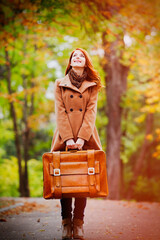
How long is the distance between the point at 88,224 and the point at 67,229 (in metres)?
1.23

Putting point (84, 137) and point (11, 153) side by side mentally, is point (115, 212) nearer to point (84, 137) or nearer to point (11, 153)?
point (84, 137)

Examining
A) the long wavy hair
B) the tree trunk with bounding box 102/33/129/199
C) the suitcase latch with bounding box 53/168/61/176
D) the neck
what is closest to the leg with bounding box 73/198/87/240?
the suitcase latch with bounding box 53/168/61/176

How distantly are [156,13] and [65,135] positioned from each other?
5.71 meters

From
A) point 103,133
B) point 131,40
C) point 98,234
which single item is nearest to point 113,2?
point 131,40

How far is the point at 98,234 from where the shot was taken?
3842 mm

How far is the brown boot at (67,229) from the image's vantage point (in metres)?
3.34

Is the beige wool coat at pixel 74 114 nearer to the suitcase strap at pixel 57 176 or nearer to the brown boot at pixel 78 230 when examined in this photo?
the suitcase strap at pixel 57 176

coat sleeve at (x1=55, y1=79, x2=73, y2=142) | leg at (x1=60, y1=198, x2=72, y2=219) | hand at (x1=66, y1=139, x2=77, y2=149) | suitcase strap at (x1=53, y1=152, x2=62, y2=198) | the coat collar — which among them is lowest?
leg at (x1=60, y1=198, x2=72, y2=219)

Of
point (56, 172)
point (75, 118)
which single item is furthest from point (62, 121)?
point (56, 172)

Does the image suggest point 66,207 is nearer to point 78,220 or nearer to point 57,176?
point 78,220

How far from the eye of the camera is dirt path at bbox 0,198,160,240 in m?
3.75

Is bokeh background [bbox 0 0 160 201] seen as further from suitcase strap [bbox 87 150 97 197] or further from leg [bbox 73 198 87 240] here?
leg [bbox 73 198 87 240]

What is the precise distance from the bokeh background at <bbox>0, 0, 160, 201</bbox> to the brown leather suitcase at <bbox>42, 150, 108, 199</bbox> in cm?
111

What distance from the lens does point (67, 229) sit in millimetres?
3381
